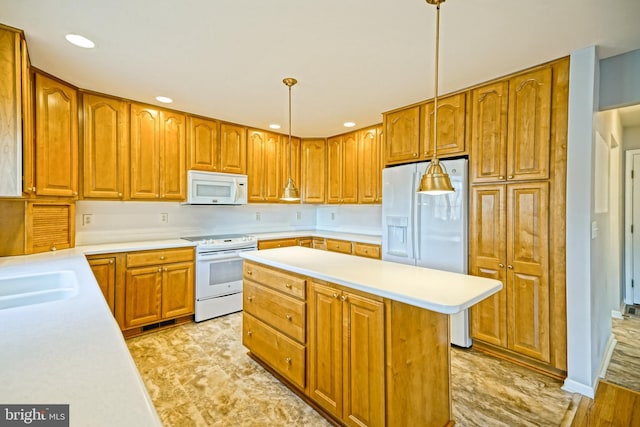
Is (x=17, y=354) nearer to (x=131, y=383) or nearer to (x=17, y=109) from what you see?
(x=131, y=383)

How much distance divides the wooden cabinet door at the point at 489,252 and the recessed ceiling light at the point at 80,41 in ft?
10.4

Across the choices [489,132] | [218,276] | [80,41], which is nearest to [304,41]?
[80,41]

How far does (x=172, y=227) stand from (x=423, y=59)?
3.32 metres

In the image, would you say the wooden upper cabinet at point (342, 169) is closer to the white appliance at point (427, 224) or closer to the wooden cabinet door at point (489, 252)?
the white appliance at point (427, 224)

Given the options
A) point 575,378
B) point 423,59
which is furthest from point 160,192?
point 575,378

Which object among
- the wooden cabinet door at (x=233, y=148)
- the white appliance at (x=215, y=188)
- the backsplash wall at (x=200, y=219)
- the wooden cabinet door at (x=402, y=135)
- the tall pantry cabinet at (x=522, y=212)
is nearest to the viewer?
the tall pantry cabinet at (x=522, y=212)

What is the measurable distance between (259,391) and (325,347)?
2.38 ft

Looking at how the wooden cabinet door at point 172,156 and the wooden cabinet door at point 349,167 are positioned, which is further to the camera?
the wooden cabinet door at point 349,167

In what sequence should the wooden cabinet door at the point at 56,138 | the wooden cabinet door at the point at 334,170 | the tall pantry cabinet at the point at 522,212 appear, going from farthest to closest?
the wooden cabinet door at the point at 334,170 → the wooden cabinet door at the point at 56,138 → the tall pantry cabinet at the point at 522,212

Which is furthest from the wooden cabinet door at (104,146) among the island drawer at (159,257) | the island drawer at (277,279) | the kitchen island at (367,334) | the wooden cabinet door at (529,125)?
the wooden cabinet door at (529,125)

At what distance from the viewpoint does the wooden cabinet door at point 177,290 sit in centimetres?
319

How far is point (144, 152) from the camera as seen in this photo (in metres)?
3.28

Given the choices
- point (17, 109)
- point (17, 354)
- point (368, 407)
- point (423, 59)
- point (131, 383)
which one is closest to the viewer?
point (131, 383)

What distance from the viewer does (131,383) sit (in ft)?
2.33
